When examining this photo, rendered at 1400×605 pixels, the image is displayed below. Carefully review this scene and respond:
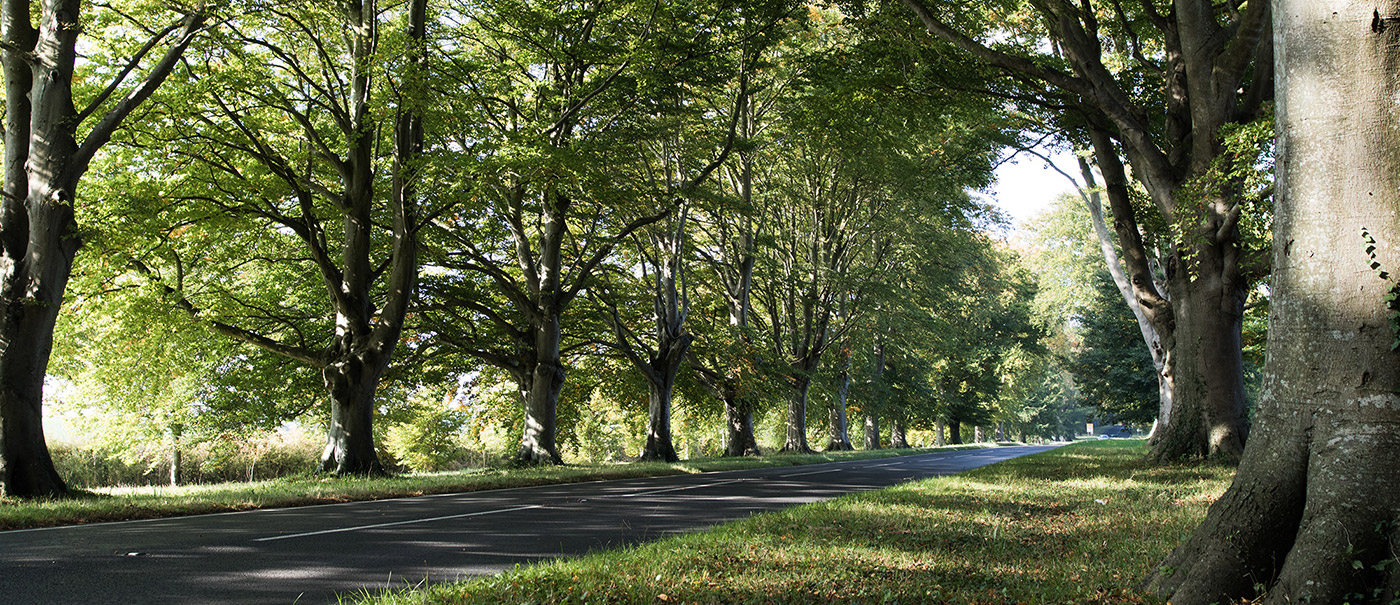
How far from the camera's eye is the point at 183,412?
27.9 meters

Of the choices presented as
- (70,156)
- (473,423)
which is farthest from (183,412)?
(70,156)

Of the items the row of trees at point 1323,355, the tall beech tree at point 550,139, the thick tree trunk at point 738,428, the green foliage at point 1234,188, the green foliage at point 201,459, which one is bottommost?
the green foliage at point 201,459

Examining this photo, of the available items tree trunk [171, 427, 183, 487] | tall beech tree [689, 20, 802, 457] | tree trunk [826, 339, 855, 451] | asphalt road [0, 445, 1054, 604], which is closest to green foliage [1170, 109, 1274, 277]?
asphalt road [0, 445, 1054, 604]

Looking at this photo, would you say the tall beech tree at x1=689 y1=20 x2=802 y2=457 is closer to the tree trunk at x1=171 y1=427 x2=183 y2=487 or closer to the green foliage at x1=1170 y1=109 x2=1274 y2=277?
the green foliage at x1=1170 y1=109 x2=1274 y2=277

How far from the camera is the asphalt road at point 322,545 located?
5.35 meters

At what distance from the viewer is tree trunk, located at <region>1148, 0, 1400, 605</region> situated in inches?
147

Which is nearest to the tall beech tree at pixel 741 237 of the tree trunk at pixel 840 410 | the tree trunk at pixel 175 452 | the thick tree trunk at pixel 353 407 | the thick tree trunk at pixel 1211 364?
the tree trunk at pixel 840 410

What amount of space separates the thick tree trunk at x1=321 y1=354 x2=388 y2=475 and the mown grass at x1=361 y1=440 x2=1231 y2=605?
38.4 feet

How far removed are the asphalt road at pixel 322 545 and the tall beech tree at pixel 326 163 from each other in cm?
628

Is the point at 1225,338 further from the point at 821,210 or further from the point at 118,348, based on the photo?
the point at 118,348

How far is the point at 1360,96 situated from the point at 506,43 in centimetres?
1907

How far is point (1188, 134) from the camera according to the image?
44.0 ft

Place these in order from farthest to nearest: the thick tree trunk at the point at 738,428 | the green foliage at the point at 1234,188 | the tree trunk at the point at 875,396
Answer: the tree trunk at the point at 875,396 → the thick tree trunk at the point at 738,428 → the green foliage at the point at 1234,188

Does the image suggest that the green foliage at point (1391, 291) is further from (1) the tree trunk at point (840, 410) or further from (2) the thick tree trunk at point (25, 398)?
(1) the tree trunk at point (840, 410)
